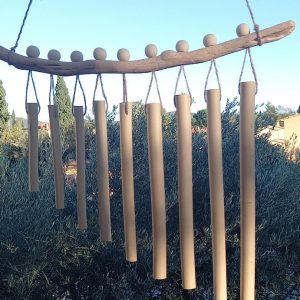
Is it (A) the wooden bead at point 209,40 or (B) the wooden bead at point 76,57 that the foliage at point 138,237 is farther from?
(A) the wooden bead at point 209,40

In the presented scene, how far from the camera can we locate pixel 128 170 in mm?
2078

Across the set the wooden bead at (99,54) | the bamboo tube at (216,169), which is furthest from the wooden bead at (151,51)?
the bamboo tube at (216,169)

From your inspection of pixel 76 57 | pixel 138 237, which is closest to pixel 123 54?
pixel 76 57

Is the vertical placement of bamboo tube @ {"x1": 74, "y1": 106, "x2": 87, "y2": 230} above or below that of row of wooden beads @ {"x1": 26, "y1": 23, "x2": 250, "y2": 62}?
below

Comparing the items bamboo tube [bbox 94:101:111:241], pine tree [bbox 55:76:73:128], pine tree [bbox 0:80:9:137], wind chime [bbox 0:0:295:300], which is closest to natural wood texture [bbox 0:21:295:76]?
wind chime [bbox 0:0:295:300]

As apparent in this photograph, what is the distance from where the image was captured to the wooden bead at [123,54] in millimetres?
2064

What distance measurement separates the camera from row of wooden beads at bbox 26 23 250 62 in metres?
1.99

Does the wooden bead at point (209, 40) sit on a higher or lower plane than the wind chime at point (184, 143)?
higher

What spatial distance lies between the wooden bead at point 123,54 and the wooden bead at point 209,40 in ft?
1.23

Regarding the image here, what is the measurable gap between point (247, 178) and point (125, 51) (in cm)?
84

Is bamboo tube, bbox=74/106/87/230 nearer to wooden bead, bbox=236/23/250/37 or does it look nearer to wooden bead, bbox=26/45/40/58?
wooden bead, bbox=26/45/40/58

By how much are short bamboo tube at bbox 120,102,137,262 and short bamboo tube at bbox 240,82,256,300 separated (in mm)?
529

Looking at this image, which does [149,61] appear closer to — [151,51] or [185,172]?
[151,51]

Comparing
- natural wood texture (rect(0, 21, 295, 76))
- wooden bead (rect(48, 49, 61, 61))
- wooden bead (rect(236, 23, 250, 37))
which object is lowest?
natural wood texture (rect(0, 21, 295, 76))
